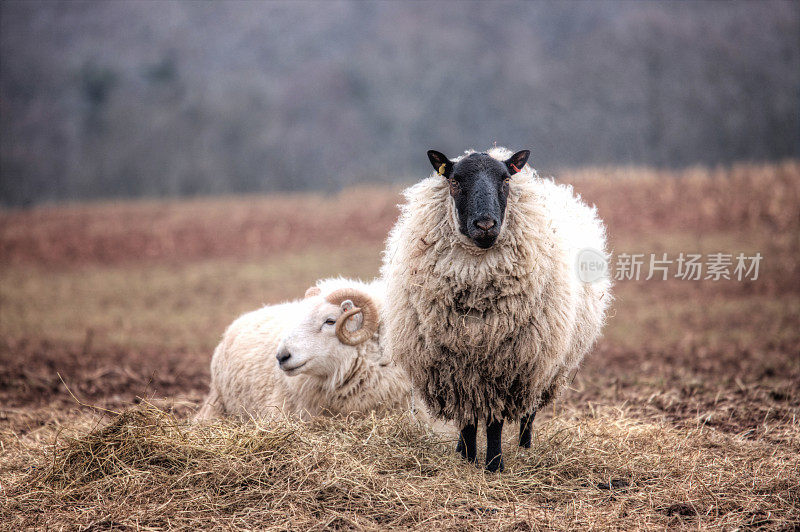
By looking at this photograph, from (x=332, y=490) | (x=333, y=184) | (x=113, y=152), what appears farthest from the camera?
(x=113, y=152)

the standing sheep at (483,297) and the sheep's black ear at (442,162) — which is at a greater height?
the sheep's black ear at (442,162)

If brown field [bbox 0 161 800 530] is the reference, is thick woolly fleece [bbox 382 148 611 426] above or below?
above

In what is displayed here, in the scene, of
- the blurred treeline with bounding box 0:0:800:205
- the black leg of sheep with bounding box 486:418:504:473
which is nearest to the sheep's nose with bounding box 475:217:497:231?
the black leg of sheep with bounding box 486:418:504:473

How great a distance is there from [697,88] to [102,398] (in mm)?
30801

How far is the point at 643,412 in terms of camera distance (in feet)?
20.4

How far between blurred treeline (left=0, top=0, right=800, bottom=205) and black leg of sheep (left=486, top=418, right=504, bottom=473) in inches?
509

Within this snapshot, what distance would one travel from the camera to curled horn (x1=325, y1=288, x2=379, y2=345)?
17.5 ft

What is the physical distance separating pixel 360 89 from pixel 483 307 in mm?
50631

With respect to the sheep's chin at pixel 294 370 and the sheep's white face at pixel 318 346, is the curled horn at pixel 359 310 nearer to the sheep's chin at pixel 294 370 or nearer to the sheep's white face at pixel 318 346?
the sheep's white face at pixel 318 346

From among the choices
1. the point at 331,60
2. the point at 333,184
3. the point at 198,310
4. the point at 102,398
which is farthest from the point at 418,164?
the point at 102,398

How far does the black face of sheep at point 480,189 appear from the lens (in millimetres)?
4125

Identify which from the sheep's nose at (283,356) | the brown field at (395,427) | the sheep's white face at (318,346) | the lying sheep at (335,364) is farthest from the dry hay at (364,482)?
the sheep's nose at (283,356)

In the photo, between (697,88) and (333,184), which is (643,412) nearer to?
(333,184)

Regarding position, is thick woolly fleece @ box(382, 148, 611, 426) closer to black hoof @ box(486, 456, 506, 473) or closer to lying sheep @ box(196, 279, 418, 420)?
black hoof @ box(486, 456, 506, 473)
